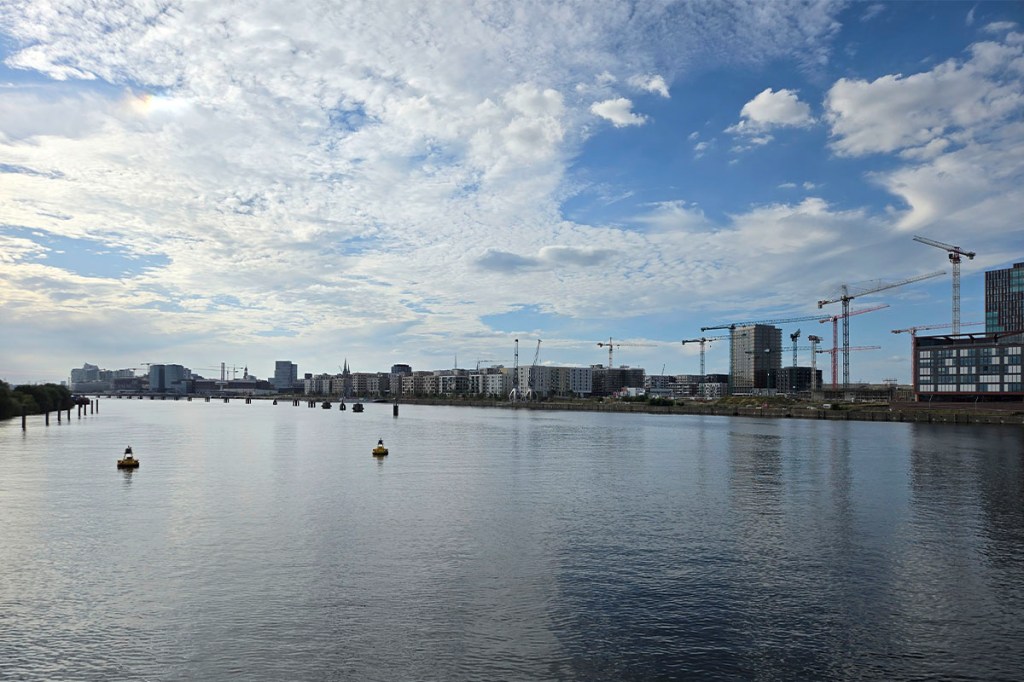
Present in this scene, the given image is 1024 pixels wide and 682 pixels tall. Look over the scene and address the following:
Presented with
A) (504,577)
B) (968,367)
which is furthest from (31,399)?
(968,367)

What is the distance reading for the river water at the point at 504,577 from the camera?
661 inches

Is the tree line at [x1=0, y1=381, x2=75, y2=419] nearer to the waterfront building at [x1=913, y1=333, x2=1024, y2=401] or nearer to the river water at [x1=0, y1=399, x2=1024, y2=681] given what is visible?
the river water at [x1=0, y1=399, x2=1024, y2=681]

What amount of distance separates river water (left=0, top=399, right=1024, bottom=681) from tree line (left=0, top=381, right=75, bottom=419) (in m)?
80.3

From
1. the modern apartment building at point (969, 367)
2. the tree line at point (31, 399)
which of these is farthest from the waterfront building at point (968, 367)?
the tree line at point (31, 399)

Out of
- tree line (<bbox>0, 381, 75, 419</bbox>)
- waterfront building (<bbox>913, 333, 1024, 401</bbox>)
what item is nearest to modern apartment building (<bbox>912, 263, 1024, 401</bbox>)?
waterfront building (<bbox>913, 333, 1024, 401</bbox>)

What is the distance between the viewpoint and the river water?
Result: 16781 mm

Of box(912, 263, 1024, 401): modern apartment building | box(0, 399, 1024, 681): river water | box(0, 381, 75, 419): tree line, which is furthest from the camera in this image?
box(912, 263, 1024, 401): modern apartment building

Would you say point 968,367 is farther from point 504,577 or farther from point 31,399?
point 31,399

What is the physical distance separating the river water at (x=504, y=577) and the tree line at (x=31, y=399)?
264ft

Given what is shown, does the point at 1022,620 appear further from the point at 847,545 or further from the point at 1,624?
the point at 1,624

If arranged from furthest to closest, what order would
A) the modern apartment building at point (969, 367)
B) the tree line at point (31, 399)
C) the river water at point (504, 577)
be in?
the modern apartment building at point (969, 367), the tree line at point (31, 399), the river water at point (504, 577)

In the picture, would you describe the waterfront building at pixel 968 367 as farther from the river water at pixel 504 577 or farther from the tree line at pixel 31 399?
the tree line at pixel 31 399

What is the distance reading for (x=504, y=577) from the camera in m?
23.1

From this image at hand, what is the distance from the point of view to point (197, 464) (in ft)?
185
